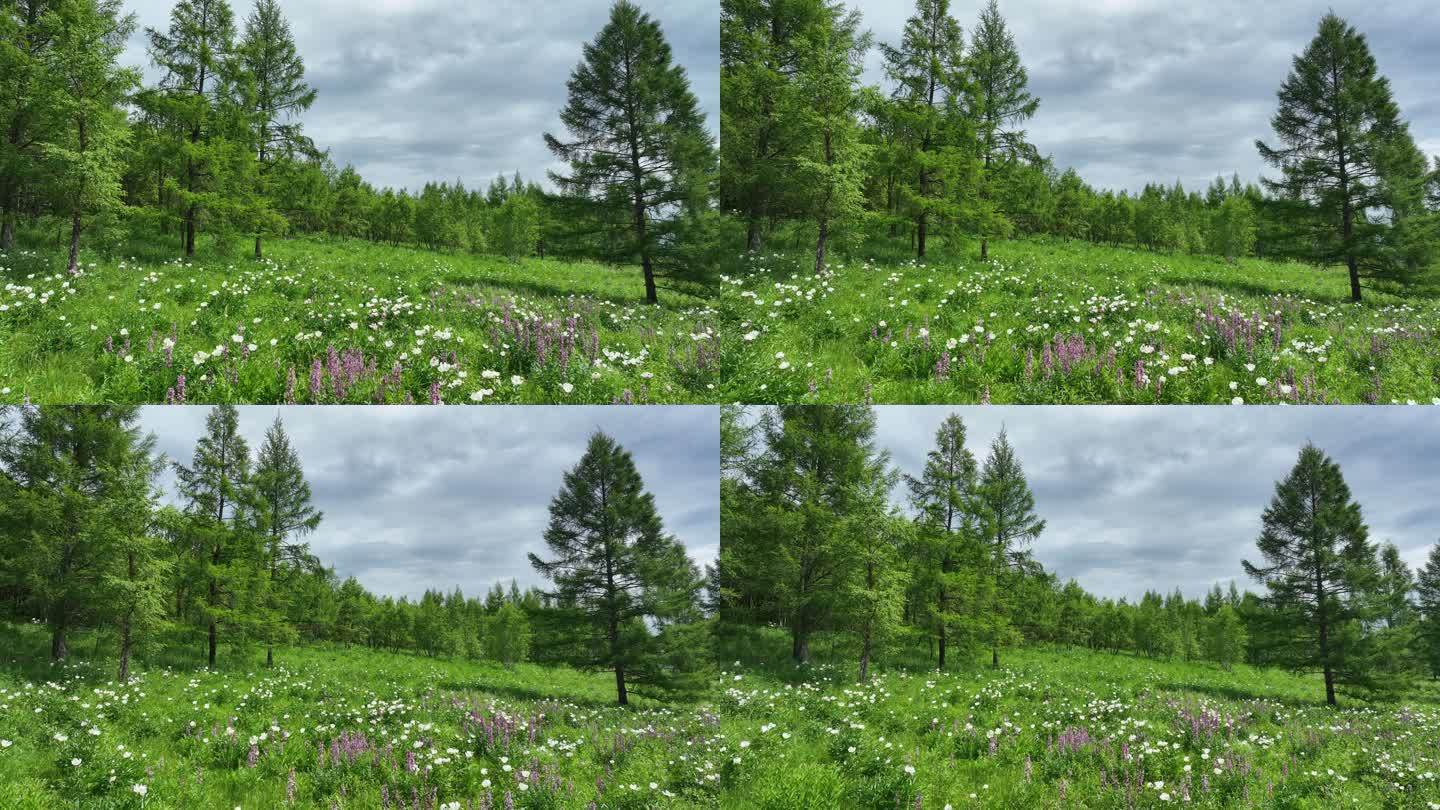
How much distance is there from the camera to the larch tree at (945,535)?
45.5ft

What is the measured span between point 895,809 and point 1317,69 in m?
28.3

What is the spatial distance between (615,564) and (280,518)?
1737cm

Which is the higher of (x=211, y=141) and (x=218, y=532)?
(x=211, y=141)

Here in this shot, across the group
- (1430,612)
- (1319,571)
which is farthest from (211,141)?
(1430,612)

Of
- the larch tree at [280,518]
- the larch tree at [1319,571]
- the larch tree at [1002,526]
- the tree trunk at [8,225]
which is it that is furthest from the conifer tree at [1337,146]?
the tree trunk at [8,225]

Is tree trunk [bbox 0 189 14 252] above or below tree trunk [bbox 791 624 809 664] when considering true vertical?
above

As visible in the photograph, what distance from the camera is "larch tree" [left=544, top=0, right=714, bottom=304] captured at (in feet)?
48.2

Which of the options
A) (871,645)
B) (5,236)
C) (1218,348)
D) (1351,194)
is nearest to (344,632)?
(5,236)

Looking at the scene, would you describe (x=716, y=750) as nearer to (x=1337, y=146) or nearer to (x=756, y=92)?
(x=756, y=92)

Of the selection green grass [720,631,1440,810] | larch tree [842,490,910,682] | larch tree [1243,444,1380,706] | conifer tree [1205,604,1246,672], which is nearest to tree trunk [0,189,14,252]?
green grass [720,631,1440,810]

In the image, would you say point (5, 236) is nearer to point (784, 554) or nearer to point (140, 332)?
point (140, 332)

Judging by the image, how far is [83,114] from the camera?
48.2 ft

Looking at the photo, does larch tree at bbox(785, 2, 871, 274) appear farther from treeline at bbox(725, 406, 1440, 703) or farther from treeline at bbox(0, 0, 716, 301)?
treeline at bbox(725, 406, 1440, 703)

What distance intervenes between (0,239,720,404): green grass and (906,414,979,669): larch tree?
21.3ft
